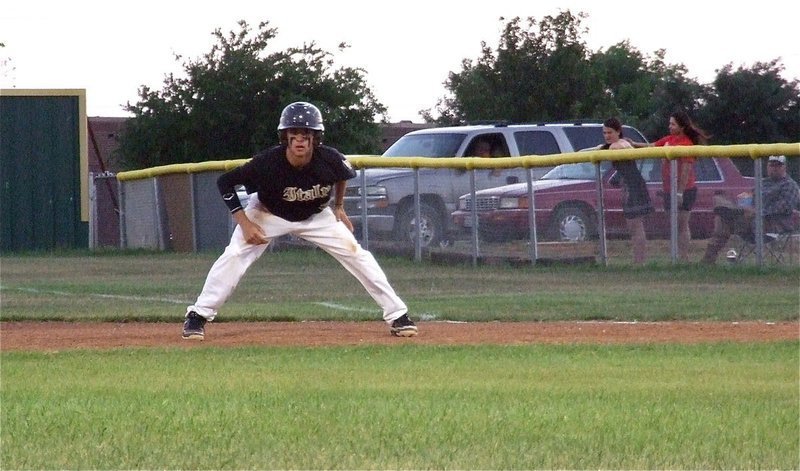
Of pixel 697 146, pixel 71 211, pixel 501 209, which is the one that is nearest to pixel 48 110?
pixel 71 211

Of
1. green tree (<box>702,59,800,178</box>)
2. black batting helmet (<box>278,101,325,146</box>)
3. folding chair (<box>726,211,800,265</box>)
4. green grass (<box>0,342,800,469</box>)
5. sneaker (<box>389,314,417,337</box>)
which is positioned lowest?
green grass (<box>0,342,800,469</box>)

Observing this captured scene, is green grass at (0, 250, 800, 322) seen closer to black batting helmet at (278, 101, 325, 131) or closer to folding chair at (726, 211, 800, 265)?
folding chair at (726, 211, 800, 265)

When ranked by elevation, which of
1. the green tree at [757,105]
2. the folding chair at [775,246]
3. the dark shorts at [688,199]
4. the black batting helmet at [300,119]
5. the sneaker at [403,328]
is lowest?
the sneaker at [403,328]

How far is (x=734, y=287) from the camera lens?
14766 millimetres

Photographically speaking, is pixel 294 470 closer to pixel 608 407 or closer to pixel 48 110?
pixel 608 407

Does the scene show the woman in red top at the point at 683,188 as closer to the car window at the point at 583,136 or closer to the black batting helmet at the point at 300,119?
the car window at the point at 583,136

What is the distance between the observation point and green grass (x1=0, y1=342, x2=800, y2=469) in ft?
17.8

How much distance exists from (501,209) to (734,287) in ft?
15.4

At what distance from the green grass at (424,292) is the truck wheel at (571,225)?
1.37ft

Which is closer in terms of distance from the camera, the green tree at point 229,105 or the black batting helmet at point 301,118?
the black batting helmet at point 301,118

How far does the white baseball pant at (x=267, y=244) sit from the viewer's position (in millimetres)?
9953

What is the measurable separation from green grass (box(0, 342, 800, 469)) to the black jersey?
1.17m

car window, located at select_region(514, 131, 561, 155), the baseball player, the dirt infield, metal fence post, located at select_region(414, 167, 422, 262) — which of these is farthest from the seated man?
the baseball player

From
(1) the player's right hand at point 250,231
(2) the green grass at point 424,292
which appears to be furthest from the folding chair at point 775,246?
(1) the player's right hand at point 250,231
